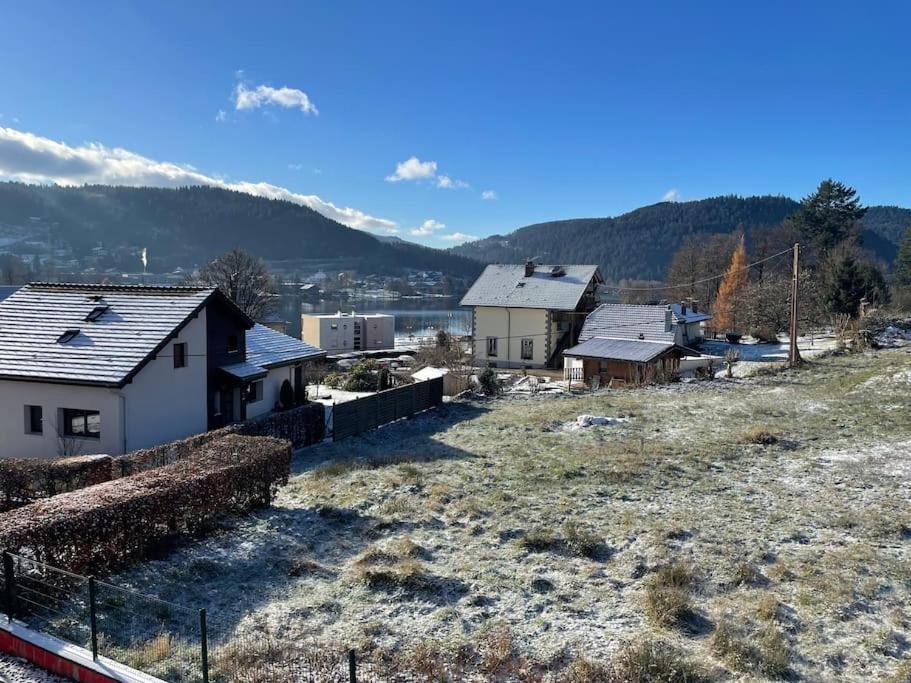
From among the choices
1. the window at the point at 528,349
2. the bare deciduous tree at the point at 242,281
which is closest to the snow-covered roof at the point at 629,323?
the window at the point at 528,349

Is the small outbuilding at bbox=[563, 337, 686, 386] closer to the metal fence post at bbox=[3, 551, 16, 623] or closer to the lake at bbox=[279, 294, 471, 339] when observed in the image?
the metal fence post at bbox=[3, 551, 16, 623]

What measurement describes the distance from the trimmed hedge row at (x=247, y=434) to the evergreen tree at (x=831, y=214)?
68.0 meters

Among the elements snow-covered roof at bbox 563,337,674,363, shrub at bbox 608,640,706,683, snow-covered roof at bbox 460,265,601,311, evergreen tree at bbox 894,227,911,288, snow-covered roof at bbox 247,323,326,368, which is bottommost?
shrub at bbox 608,640,706,683

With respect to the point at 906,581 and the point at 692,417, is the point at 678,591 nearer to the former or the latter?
the point at 906,581

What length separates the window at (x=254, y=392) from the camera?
24.8 m

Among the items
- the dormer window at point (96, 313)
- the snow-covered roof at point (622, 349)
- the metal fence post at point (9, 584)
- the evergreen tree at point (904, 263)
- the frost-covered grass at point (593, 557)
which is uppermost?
the evergreen tree at point (904, 263)

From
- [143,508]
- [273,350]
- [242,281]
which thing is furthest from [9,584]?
[242,281]

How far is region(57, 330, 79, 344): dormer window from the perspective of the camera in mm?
19812

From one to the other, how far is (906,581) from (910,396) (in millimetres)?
18219

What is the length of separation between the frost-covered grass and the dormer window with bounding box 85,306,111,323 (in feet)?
31.0

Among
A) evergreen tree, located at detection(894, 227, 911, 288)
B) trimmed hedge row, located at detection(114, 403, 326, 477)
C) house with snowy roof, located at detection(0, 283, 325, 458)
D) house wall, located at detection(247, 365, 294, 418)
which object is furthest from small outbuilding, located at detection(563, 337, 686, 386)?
evergreen tree, located at detection(894, 227, 911, 288)

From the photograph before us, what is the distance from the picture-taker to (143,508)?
1009 centimetres

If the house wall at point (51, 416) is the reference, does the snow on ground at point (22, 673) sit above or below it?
below

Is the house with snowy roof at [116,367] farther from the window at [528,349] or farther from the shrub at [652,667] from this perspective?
the window at [528,349]
